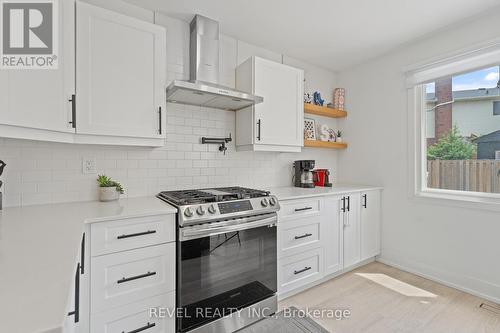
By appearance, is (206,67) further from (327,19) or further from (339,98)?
(339,98)

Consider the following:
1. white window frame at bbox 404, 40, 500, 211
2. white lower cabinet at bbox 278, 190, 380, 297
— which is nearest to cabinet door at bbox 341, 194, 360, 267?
white lower cabinet at bbox 278, 190, 380, 297

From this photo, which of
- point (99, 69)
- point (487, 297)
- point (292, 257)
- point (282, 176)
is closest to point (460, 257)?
point (487, 297)

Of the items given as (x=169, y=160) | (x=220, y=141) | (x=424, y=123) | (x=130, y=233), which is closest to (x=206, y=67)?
(x=220, y=141)

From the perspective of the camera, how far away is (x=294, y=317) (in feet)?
6.73

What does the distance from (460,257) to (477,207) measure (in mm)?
543

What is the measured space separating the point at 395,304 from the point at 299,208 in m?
1.19

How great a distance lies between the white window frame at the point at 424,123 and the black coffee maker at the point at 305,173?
3.72ft

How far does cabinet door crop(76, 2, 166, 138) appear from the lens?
172 cm

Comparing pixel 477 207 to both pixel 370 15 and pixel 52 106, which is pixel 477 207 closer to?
pixel 370 15

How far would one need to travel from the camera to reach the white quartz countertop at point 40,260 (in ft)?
1.62

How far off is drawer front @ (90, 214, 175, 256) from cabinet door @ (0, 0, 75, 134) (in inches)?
26.7

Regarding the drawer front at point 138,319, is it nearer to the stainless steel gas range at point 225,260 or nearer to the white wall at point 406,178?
the stainless steel gas range at point 225,260

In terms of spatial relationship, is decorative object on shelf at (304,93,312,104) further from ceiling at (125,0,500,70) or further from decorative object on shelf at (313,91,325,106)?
ceiling at (125,0,500,70)

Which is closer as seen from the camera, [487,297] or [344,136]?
[487,297]
